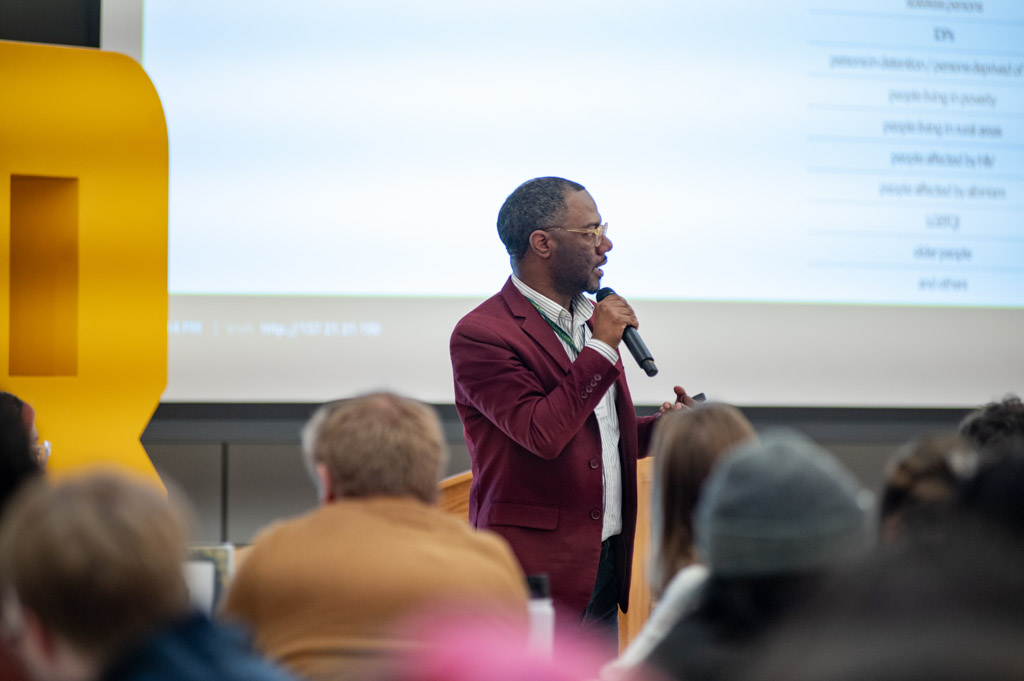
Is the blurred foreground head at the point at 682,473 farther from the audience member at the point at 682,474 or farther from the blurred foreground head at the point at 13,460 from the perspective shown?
the blurred foreground head at the point at 13,460

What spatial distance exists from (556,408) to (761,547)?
1075 millimetres

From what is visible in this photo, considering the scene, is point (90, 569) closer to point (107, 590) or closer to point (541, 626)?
point (107, 590)

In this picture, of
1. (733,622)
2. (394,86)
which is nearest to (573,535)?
(733,622)

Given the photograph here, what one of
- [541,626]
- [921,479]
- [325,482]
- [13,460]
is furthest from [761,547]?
[13,460]

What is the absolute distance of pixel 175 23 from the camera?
3.23m

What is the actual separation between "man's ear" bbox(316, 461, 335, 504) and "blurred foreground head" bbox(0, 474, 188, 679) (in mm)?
600

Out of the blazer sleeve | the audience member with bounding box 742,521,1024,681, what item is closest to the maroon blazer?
the blazer sleeve

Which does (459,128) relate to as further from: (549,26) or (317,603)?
(317,603)

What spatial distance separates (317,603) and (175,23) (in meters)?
2.47

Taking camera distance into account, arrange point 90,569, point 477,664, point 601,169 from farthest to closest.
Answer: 1. point 601,169
2. point 90,569
3. point 477,664

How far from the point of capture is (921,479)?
4.28 feet

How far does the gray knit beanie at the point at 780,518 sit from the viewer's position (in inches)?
42.4

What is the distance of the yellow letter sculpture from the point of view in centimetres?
275

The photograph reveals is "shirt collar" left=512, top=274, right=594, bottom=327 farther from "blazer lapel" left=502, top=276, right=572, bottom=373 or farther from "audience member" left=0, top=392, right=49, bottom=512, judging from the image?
"audience member" left=0, top=392, right=49, bottom=512
